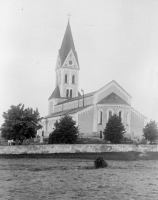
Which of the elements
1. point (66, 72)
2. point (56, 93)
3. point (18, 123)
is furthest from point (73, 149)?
point (56, 93)

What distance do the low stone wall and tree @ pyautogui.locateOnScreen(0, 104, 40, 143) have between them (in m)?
7.93

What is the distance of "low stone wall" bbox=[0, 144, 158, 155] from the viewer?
39.2 meters

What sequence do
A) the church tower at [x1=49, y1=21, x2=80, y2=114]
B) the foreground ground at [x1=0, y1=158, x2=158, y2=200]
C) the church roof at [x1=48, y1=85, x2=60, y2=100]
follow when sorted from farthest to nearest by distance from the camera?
the church roof at [x1=48, y1=85, x2=60, y2=100] < the church tower at [x1=49, y1=21, x2=80, y2=114] < the foreground ground at [x1=0, y1=158, x2=158, y2=200]

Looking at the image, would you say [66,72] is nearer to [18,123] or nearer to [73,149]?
[18,123]

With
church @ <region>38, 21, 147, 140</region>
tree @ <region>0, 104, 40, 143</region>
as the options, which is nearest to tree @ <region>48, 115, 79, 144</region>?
tree @ <region>0, 104, 40, 143</region>

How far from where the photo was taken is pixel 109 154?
4247cm

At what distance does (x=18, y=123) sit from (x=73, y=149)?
9632mm

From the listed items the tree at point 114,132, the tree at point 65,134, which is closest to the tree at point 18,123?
the tree at point 65,134

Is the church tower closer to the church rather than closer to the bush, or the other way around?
the church

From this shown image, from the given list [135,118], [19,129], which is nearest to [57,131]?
[19,129]

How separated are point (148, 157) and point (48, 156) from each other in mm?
11708

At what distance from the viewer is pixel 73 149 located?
41.9 meters

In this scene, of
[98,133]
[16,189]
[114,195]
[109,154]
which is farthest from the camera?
[98,133]

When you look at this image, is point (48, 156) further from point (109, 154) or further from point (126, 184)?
point (126, 184)
